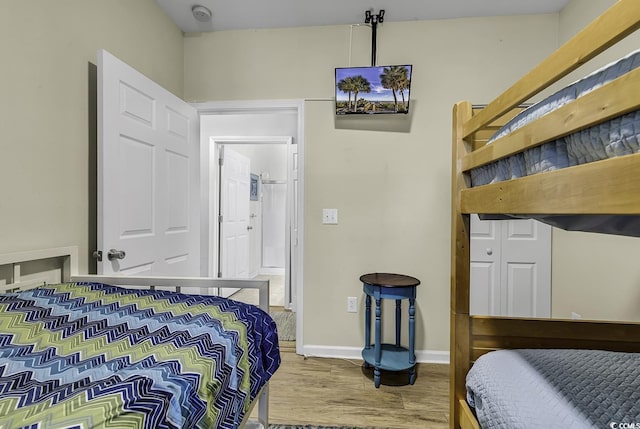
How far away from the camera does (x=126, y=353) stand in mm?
714

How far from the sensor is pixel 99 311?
965mm

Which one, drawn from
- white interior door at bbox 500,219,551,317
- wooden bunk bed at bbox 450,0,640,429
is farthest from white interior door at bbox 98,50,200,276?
white interior door at bbox 500,219,551,317

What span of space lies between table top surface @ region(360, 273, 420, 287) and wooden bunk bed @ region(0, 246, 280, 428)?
91 cm

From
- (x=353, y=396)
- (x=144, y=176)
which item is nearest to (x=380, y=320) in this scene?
(x=353, y=396)

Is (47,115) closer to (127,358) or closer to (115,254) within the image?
(115,254)

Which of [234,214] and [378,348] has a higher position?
[234,214]

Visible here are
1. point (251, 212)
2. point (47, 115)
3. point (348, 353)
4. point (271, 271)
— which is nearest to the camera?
point (47, 115)

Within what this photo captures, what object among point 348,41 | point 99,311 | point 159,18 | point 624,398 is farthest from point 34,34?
point 624,398

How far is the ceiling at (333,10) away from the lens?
2.04 meters

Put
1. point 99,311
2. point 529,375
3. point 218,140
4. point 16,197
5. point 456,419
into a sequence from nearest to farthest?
1. point 529,375
2. point 99,311
3. point 456,419
4. point 16,197
5. point 218,140

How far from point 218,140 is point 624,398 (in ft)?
11.4

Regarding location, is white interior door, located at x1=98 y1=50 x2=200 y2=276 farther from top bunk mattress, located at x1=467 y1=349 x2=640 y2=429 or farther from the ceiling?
top bunk mattress, located at x1=467 y1=349 x2=640 y2=429

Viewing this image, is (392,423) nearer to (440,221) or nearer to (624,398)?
(624,398)

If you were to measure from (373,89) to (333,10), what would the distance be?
62 cm
